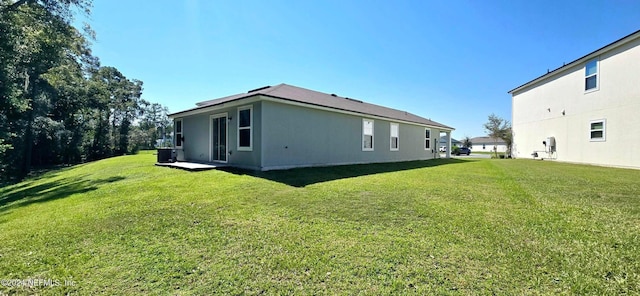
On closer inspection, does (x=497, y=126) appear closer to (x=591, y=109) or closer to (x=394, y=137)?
(x=591, y=109)

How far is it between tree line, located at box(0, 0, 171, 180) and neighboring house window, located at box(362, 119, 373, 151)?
14513mm

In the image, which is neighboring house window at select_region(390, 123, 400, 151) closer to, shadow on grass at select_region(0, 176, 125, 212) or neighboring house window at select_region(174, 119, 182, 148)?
neighboring house window at select_region(174, 119, 182, 148)

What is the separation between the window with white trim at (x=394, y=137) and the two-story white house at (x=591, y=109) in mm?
9065

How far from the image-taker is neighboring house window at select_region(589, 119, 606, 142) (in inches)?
457

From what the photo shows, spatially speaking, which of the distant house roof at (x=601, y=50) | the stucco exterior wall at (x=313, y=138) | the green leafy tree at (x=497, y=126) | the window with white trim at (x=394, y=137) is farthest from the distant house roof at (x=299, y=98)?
the green leafy tree at (x=497, y=126)

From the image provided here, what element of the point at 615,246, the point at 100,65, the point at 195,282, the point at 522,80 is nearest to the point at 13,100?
the point at 195,282

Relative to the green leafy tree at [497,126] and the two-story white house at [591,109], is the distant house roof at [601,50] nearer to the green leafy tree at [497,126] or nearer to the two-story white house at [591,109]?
the two-story white house at [591,109]

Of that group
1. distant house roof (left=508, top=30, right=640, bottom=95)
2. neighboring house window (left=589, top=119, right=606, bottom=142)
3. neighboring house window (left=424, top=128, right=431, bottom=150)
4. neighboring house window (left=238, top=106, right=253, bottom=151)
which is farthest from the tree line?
neighboring house window (left=589, top=119, right=606, bottom=142)

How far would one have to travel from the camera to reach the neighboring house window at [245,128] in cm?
894

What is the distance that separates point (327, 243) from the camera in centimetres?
296

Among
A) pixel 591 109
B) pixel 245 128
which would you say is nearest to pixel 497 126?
pixel 591 109

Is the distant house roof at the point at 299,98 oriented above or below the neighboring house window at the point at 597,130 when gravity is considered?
above

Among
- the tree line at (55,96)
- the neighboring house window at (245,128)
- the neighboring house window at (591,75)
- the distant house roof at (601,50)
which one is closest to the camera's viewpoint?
the neighboring house window at (245,128)

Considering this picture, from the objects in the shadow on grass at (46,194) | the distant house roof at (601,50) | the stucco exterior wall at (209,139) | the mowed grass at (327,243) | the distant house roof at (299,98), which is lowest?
the shadow on grass at (46,194)
